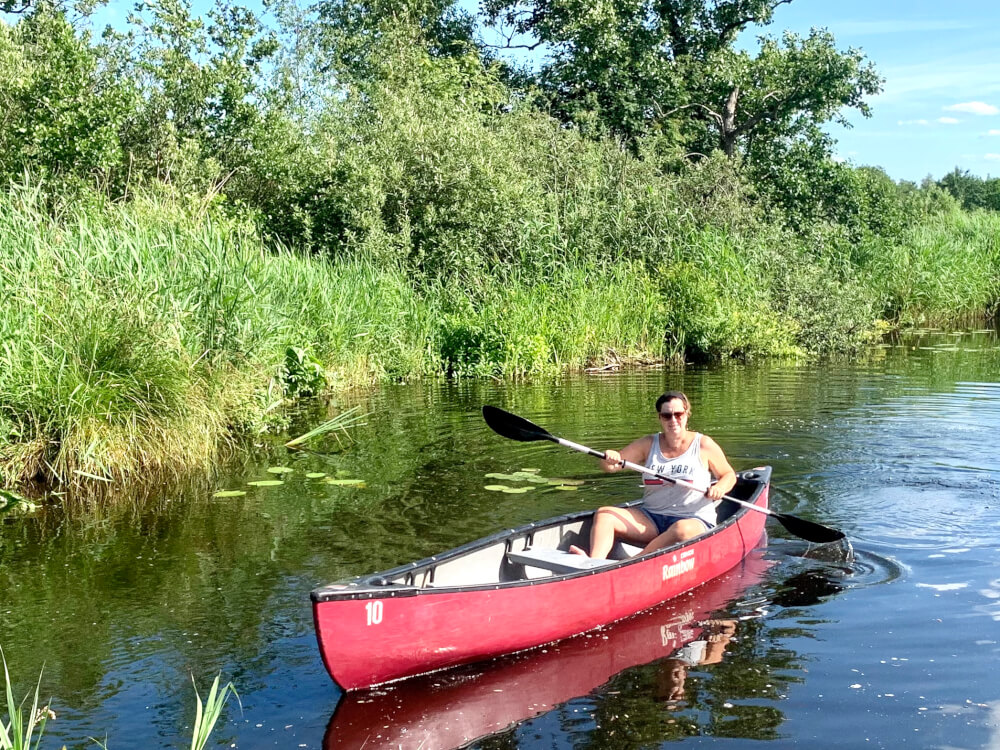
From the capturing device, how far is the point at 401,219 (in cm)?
1911

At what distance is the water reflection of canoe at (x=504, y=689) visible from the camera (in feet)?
17.0

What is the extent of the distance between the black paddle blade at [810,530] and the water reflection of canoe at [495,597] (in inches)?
12.9

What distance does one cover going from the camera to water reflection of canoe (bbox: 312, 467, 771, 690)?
5383mm

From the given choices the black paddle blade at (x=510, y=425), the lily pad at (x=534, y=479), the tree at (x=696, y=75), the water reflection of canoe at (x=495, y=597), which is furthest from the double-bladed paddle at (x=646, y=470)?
the tree at (x=696, y=75)

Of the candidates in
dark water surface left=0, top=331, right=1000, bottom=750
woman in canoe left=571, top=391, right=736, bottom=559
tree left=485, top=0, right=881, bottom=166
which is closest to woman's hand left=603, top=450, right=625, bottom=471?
woman in canoe left=571, top=391, right=736, bottom=559

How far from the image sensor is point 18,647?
6.16m

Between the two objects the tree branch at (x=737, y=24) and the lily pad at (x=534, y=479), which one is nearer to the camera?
the lily pad at (x=534, y=479)

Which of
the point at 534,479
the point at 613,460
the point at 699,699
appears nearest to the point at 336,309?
the point at 534,479

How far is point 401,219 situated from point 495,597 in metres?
13.9

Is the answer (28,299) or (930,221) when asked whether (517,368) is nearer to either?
(28,299)

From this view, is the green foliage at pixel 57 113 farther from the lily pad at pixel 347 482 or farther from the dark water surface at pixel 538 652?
the lily pad at pixel 347 482

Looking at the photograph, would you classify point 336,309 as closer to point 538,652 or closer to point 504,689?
point 538,652

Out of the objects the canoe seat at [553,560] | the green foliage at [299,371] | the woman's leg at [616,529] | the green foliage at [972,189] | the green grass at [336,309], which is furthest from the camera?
the green foliage at [972,189]

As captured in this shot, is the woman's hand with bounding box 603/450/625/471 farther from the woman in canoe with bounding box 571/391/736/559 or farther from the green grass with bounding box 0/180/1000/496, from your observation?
the green grass with bounding box 0/180/1000/496
